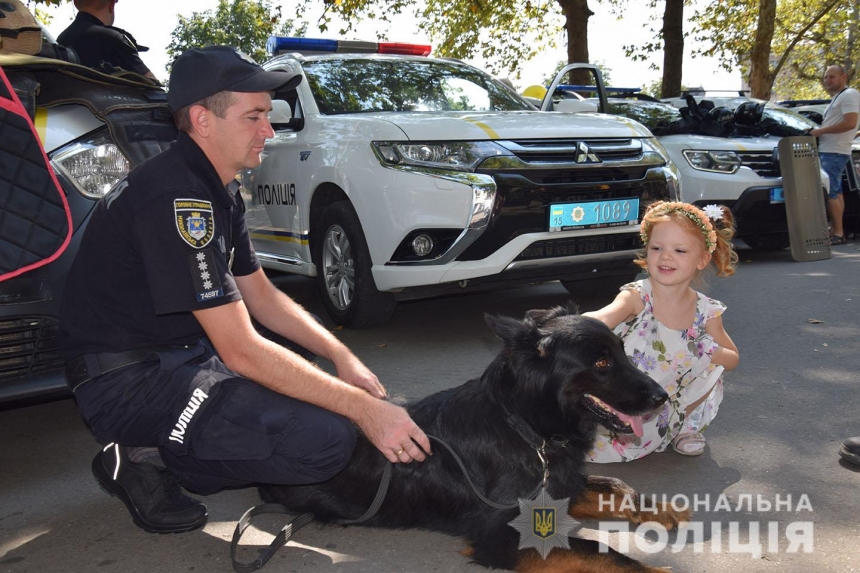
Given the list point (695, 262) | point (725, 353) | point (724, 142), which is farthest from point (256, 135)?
point (724, 142)

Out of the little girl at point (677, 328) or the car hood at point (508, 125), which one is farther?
the car hood at point (508, 125)

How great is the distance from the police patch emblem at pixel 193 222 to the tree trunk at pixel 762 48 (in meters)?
21.3

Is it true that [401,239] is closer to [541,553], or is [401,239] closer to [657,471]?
[657,471]

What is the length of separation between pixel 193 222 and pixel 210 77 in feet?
1.77

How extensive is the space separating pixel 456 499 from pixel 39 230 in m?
1.92

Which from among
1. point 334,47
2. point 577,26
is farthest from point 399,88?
point 577,26

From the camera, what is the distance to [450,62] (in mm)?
7059

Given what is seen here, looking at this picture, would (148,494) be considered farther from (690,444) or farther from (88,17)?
(88,17)

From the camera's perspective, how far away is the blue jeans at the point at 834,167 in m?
9.66

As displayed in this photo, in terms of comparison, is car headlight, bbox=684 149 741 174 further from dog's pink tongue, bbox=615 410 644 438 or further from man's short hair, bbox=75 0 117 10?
dog's pink tongue, bbox=615 410 644 438

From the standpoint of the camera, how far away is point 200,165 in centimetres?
273

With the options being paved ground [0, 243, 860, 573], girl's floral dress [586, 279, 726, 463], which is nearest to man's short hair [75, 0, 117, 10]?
paved ground [0, 243, 860, 573]

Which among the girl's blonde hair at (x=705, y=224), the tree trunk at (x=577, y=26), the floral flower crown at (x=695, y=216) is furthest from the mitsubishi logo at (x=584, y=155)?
the tree trunk at (x=577, y=26)

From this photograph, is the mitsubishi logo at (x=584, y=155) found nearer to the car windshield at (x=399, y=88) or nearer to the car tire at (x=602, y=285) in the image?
the car windshield at (x=399, y=88)
